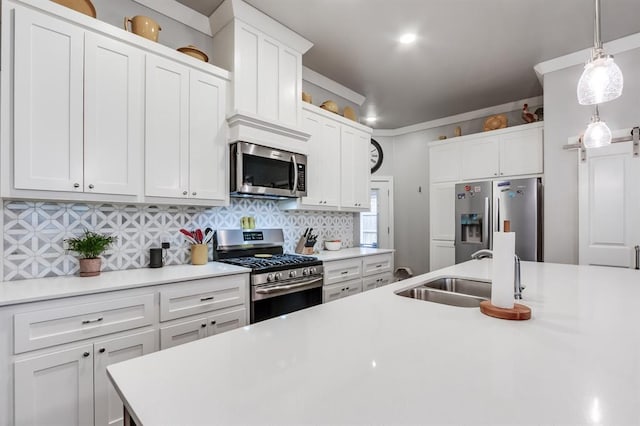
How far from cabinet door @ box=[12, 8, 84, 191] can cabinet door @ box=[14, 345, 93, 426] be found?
0.87m

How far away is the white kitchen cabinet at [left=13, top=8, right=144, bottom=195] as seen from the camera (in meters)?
1.62

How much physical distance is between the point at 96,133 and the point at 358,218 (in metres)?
3.12

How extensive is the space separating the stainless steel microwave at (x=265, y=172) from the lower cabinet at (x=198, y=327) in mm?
935

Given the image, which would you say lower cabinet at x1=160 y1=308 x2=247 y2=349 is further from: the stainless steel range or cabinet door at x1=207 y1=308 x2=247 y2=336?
the stainless steel range

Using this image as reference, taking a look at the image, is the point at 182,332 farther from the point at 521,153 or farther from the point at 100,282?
the point at 521,153

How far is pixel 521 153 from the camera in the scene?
380 cm

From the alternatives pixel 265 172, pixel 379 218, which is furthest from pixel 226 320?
pixel 379 218

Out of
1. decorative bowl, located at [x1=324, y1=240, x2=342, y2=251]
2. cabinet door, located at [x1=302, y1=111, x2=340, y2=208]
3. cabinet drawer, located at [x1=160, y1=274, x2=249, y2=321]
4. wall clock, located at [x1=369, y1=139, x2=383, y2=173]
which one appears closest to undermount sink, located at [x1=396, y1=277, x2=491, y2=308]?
cabinet drawer, located at [x1=160, y1=274, x2=249, y2=321]

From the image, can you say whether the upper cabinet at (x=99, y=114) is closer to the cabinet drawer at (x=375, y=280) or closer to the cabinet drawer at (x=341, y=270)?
the cabinet drawer at (x=341, y=270)

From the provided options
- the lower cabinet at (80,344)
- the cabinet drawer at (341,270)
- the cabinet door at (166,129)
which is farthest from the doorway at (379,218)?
the lower cabinet at (80,344)

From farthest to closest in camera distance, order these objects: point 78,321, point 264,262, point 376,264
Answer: point 376,264
point 264,262
point 78,321

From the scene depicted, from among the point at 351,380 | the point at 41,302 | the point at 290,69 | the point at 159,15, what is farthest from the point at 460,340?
the point at 159,15

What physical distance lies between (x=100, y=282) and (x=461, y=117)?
5093 millimetres

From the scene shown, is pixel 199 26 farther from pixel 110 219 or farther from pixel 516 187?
pixel 516 187
